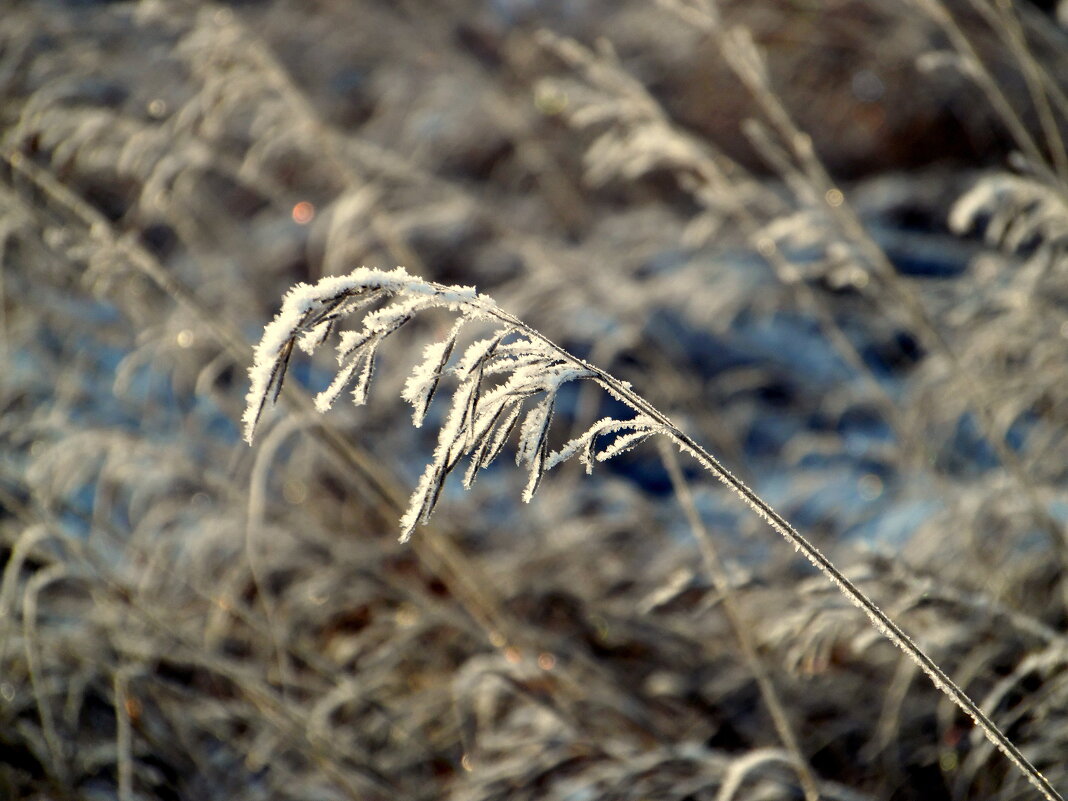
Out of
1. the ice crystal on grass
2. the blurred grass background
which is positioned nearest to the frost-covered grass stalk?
the ice crystal on grass

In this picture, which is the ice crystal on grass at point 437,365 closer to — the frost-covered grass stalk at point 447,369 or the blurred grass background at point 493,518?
the frost-covered grass stalk at point 447,369

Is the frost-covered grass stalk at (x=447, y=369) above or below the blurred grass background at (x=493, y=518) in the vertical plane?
above

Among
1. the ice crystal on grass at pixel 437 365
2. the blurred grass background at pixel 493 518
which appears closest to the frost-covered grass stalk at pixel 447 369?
the ice crystal on grass at pixel 437 365

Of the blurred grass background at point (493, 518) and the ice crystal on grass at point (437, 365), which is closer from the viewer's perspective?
the ice crystal on grass at point (437, 365)

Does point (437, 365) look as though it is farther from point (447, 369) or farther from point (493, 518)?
point (493, 518)

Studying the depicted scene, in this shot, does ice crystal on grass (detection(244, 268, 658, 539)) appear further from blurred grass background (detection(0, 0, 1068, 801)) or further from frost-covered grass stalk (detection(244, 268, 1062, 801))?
blurred grass background (detection(0, 0, 1068, 801))

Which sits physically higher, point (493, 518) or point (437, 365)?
point (437, 365)

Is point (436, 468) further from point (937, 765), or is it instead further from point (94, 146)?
point (94, 146)

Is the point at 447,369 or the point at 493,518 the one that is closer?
the point at 447,369

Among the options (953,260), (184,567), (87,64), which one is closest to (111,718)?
(184,567)

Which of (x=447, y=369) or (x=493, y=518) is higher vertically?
(x=447, y=369)

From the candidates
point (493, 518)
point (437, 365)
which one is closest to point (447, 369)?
point (437, 365)
